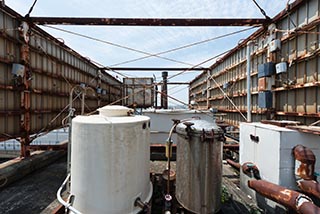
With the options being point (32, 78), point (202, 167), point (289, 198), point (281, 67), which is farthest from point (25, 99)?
point (281, 67)

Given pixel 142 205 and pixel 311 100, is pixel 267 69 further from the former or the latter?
pixel 142 205

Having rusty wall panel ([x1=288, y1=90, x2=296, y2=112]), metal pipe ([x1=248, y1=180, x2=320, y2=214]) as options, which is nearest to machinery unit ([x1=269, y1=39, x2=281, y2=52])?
rusty wall panel ([x1=288, y1=90, x2=296, y2=112])

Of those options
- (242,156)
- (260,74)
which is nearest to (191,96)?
(260,74)

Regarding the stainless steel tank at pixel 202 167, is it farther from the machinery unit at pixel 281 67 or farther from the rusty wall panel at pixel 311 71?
the machinery unit at pixel 281 67

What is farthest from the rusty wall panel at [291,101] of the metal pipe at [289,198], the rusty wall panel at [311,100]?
the metal pipe at [289,198]

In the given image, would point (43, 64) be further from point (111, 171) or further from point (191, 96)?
point (191, 96)

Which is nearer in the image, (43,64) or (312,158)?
(312,158)

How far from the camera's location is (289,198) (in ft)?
8.89

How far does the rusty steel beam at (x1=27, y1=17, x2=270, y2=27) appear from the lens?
673 centimetres

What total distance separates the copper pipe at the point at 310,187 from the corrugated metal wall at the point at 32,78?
7.27m

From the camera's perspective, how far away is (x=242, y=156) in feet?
15.5

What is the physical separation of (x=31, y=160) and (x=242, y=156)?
6.70 metres

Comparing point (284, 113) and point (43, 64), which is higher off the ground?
point (43, 64)

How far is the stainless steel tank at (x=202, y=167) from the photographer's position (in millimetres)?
3373
